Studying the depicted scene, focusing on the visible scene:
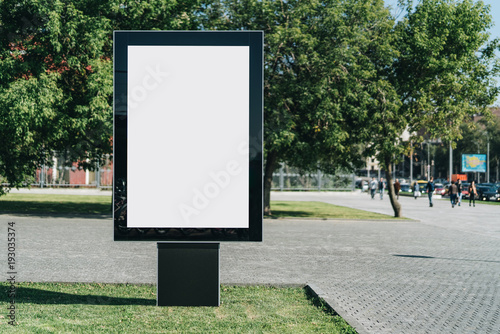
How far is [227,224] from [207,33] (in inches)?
84.6

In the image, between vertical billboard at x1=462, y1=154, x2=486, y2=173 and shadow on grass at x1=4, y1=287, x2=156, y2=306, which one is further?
vertical billboard at x1=462, y1=154, x2=486, y2=173

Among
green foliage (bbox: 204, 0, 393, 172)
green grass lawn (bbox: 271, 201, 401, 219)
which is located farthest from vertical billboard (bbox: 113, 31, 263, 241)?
green grass lawn (bbox: 271, 201, 401, 219)

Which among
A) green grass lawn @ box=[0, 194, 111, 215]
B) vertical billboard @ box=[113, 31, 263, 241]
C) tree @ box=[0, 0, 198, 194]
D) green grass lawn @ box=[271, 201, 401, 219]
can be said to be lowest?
green grass lawn @ box=[271, 201, 401, 219]

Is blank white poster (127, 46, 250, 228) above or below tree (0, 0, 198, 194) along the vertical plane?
below

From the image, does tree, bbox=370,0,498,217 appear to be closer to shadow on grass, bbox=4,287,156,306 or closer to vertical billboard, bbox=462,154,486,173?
shadow on grass, bbox=4,287,156,306

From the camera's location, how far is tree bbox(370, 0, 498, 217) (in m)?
21.5

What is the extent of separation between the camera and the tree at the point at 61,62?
61.2ft

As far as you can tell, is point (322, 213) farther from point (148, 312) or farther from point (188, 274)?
point (148, 312)

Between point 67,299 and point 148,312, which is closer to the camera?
point 148,312

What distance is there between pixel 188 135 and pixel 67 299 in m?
2.48

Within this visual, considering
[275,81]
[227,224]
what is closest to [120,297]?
[227,224]

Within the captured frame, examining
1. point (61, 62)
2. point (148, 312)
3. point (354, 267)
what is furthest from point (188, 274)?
point (61, 62)

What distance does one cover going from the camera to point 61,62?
20250 mm

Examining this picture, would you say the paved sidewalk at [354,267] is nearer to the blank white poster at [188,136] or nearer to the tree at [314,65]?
the blank white poster at [188,136]
